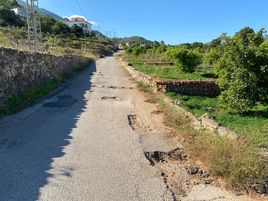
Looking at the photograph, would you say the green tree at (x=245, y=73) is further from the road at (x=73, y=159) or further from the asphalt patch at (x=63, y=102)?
the asphalt patch at (x=63, y=102)

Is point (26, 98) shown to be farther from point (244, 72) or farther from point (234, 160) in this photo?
point (234, 160)

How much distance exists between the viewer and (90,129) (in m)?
8.27


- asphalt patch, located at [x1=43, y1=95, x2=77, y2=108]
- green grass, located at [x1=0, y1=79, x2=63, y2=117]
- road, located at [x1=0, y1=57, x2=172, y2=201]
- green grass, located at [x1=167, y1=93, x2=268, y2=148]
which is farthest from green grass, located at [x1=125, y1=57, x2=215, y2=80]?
road, located at [x1=0, y1=57, x2=172, y2=201]

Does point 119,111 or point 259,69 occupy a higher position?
point 259,69

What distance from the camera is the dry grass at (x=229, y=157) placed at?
16.1ft

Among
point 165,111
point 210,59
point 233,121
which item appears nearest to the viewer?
point 233,121

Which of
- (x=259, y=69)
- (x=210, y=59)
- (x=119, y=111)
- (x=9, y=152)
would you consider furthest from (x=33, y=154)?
(x=210, y=59)

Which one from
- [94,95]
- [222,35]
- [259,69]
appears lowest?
[94,95]

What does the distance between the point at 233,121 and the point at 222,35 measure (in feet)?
11.6

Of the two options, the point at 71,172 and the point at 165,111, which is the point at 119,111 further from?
the point at 71,172

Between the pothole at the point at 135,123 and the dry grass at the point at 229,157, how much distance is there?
5.26ft

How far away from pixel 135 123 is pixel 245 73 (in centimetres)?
419

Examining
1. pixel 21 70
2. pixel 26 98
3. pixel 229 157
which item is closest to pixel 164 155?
pixel 229 157

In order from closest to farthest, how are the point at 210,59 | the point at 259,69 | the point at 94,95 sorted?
the point at 259,69, the point at 94,95, the point at 210,59
